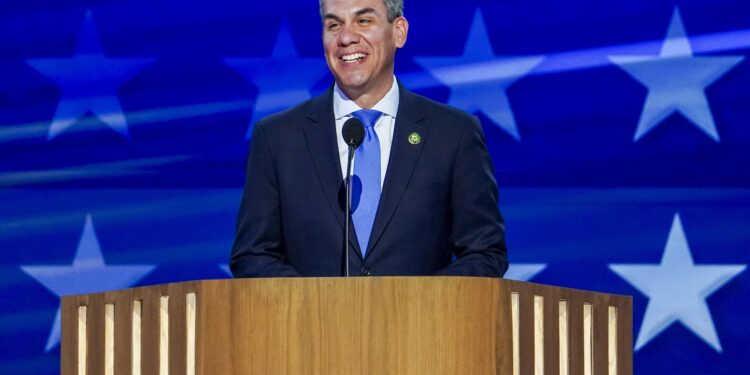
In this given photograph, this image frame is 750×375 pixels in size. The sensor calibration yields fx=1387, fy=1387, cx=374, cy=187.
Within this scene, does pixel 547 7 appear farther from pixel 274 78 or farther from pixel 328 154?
pixel 328 154

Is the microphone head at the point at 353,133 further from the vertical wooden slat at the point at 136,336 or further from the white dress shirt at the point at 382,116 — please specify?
the vertical wooden slat at the point at 136,336

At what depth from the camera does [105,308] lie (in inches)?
111

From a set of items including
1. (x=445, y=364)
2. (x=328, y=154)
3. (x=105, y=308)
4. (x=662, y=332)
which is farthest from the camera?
(x=662, y=332)

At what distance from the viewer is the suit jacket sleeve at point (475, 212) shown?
3.11m

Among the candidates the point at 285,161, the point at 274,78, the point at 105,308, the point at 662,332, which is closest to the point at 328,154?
the point at 285,161

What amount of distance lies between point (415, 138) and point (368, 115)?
0.13 m

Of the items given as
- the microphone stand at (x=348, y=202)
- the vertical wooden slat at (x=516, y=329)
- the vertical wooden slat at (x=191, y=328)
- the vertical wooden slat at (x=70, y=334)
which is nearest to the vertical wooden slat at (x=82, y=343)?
the vertical wooden slat at (x=70, y=334)

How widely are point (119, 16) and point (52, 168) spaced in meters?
0.52

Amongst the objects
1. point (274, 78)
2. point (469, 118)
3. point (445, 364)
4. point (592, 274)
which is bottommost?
point (445, 364)

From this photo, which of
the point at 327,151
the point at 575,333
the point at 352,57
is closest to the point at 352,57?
the point at 352,57

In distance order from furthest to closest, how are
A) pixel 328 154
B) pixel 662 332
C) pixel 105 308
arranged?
pixel 662 332 → pixel 328 154 → pixel 105 308

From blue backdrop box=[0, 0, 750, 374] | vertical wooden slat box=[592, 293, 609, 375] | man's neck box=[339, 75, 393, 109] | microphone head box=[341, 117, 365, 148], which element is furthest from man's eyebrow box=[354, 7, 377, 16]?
blue backdrop box=[0, 0, 750, 374]

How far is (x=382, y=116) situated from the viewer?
10.6 ft

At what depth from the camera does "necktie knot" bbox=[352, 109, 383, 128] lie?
3201 millimetres
